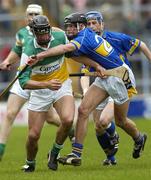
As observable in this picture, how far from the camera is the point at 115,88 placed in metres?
12.5

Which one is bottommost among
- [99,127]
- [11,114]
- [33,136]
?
[11,114]

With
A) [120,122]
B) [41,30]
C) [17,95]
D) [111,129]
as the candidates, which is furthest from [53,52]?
[17,95]

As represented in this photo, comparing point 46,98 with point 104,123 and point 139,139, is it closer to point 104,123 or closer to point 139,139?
point 104,123

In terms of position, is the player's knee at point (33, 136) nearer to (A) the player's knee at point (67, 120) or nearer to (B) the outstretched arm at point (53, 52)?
(A) the player's knee at point (67, 120)

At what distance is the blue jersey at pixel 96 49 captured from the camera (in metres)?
12.0

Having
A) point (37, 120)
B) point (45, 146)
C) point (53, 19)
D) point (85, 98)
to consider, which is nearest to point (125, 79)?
point (85, 98)

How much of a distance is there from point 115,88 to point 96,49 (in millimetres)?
675

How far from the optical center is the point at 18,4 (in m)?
25.5

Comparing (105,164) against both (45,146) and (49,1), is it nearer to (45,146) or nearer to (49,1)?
(45,146)

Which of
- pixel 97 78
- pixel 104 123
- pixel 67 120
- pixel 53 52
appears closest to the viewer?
pixel 53 52

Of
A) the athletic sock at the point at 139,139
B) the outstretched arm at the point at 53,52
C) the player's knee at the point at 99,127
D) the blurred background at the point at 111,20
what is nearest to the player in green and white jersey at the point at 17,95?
the player's knee at the point at 99,127

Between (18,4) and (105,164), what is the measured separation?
1299 centimetres

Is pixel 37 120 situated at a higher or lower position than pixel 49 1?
higher

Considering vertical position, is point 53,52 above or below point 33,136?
above
